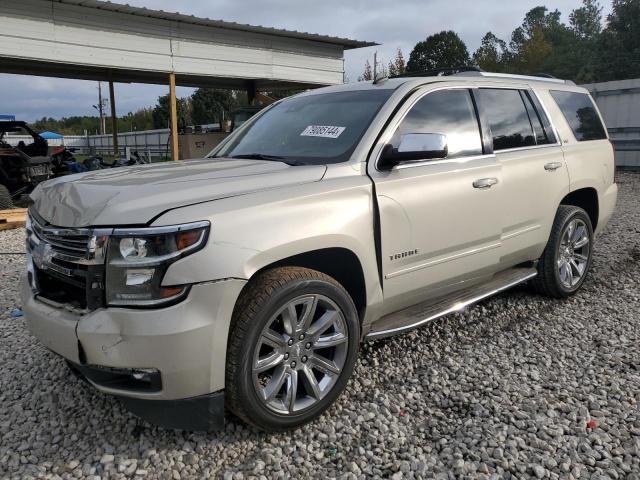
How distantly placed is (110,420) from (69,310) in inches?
29.6

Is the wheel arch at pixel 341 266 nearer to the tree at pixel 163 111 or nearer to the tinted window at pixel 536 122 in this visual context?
the tinted window at pixel 536 122

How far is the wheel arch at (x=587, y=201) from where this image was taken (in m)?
4.80

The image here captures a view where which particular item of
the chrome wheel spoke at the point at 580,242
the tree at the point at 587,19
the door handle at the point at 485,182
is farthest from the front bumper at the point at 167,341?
the tree at the point at 587,19

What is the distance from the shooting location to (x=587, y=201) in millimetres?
4941

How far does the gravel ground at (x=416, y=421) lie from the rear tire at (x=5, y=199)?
20.7 feet

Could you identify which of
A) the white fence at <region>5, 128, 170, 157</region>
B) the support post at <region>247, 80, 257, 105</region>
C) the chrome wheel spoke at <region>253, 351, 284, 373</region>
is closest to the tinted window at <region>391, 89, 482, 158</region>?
the chrome wheel spoke at <region>253, 351, 284, 373</region>

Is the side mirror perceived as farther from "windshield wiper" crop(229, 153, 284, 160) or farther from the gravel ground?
the gravel ground

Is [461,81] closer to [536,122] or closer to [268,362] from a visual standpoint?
[536,122]

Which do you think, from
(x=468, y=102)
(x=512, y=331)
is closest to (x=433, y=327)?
(x=512, y=331)

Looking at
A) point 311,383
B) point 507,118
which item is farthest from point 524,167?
point 311,383

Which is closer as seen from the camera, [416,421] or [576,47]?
[416,421]

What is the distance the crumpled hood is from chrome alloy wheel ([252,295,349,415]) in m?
0.65

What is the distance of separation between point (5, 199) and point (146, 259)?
8670 mm

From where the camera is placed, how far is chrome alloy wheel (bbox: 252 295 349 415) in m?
2.56
